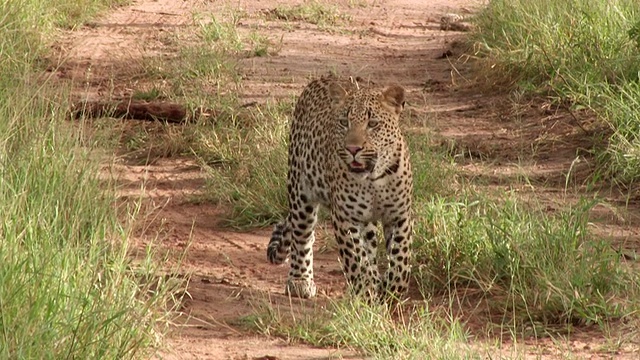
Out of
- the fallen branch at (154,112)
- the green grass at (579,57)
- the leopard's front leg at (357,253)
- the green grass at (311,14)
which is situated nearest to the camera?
the leopard's front leg at (357,253)

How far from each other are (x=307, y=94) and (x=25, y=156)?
1950 millimetres

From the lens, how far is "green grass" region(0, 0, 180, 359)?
5000 mm

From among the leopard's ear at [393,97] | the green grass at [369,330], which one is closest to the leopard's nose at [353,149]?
the leopard's ear at [393,97]

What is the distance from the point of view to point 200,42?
1395 cm

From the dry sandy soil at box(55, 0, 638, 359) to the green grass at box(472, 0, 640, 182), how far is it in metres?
0.26

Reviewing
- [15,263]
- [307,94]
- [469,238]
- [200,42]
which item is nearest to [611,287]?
[469,238]

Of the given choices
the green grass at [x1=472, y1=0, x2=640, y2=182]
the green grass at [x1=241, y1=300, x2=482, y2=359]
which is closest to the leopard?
the green grass at [x1=241, y1=300, x2=482, y2=359]

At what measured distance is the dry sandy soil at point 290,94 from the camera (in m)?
6.77

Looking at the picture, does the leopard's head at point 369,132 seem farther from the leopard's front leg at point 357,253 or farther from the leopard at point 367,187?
the leopard's front leg at point 357,253

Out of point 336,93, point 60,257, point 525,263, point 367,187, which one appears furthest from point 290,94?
point 60,257

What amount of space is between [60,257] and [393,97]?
2450mm

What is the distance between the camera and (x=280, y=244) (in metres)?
8.14

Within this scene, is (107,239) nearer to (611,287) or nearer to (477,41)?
(611,287)

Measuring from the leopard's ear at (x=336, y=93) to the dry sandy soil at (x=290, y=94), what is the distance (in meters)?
1.07
